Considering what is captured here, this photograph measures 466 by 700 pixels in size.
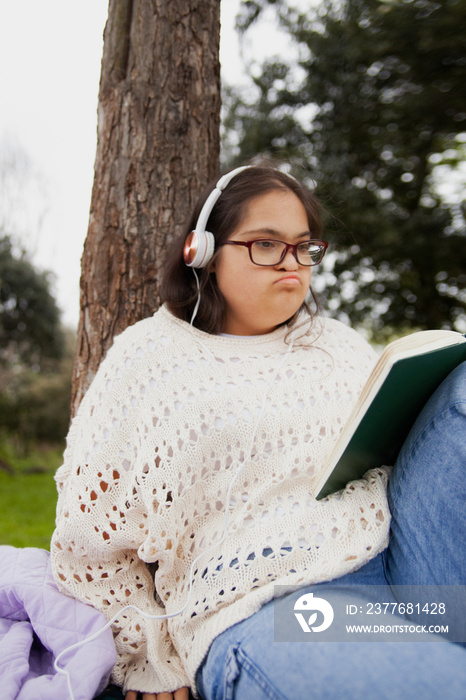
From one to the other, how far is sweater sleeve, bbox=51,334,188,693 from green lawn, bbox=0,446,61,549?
3.47 m

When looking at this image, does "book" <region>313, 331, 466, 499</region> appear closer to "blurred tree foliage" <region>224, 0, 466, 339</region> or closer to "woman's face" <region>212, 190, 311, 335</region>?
"woman's face" <region>212, 190, 311, 335</region>

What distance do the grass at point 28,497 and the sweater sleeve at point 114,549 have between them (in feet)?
11.4

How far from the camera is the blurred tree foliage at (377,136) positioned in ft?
20.7

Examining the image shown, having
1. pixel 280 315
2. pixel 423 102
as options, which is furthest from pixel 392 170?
pixel 280 315

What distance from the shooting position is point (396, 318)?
7.95 m

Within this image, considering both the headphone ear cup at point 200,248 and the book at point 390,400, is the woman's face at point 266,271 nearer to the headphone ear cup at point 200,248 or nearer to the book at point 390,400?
the headphone ear cup at point 200,248

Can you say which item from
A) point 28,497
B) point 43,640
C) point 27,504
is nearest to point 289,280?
A: point 43,640

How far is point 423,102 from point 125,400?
6.07 meters

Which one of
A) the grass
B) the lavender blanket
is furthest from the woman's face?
the grass

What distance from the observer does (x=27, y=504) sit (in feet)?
22.2

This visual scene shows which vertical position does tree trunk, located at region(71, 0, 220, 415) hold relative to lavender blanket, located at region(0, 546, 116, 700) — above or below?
above

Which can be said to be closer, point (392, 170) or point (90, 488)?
point (90, 488)

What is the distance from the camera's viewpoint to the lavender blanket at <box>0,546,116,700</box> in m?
1.29

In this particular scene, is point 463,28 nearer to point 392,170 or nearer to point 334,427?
point 392,170
